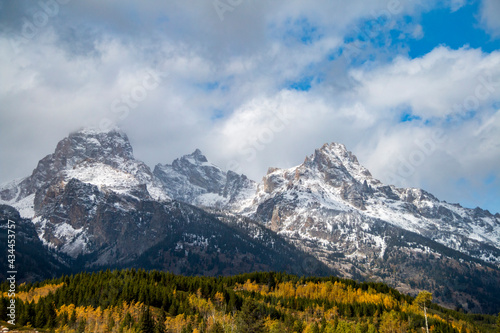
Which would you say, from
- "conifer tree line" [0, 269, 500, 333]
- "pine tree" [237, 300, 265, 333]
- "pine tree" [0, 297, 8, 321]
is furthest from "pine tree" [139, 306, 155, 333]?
"pine tree" [0, 297, 8, 321]

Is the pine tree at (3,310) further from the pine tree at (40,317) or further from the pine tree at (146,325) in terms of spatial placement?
the pine tree at (146,325)

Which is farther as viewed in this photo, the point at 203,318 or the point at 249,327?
the point at 203,318

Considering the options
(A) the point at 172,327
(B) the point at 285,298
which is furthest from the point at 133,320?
(B) the point at 285,298

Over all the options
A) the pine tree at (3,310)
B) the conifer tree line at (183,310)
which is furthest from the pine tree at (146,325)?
the pine tree at (3,310)

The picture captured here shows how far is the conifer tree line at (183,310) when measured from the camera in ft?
391

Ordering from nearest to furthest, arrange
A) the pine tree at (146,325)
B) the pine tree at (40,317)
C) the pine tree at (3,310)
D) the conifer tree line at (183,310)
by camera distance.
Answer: the pine tree at (3,310)
the pine tree at (146,325)
the pine tree at (40,317)
the conifer tree line at (183,310)

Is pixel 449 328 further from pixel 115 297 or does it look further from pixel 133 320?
pixel 115 297

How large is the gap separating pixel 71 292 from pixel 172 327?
163 ft

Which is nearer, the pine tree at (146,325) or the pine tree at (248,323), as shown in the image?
the pine tree at (248,323)

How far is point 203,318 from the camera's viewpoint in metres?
140

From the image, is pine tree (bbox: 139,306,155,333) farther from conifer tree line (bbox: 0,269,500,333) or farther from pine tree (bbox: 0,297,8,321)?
pine tree (bbox: 0,297,8,321)

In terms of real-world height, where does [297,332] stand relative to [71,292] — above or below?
below

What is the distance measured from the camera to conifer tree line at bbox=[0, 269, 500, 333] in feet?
391

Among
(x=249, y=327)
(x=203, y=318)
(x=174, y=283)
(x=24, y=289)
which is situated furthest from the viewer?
(x=174, y=283)
